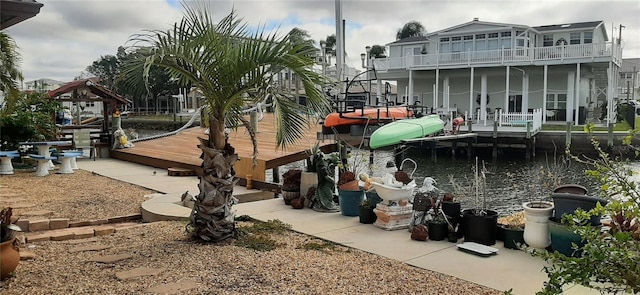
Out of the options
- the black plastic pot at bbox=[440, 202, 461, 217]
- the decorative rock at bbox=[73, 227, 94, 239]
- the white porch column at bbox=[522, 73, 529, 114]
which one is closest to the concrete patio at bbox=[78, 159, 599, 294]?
the black plastic pot at bbox=[440, 202, 461, 217]

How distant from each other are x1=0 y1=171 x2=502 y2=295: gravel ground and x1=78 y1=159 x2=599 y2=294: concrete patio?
206mm

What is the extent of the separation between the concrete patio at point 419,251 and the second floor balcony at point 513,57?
23.4 meters

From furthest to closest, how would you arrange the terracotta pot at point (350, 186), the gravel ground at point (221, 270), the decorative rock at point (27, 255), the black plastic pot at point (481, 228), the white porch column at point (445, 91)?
1. the white porch column at point (445, 91)
2. the terracotta pot at point (350, 186)
3. the black plastic pot at point (481, 228)
4. the decorative rock at point (27, 255)
5. the gravel ground at point (221, 270)

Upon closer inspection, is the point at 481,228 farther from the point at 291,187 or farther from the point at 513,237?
the point at 291,187

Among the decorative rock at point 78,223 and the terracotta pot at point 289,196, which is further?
the terracotta pot at point 289,196

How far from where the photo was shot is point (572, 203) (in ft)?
15.8

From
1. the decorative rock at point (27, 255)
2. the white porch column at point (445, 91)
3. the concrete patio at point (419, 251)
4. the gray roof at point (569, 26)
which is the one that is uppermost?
the gray roof at point (569, 26)

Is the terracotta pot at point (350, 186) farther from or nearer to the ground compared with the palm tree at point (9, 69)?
nearer to the ground

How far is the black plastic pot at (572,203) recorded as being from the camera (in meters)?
4.70

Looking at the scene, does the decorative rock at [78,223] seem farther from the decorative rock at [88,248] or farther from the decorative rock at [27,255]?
the decorative rock at [27,255]

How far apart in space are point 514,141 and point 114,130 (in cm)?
1816

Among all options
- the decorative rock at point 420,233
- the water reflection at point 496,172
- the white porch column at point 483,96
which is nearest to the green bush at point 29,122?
the water reflection at point 496,172

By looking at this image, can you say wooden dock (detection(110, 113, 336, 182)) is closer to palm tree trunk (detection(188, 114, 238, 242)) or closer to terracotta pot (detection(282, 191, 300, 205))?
terracotta pot (detection(282, 191, 300, 205))

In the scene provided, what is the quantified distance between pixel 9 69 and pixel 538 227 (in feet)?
29.0
